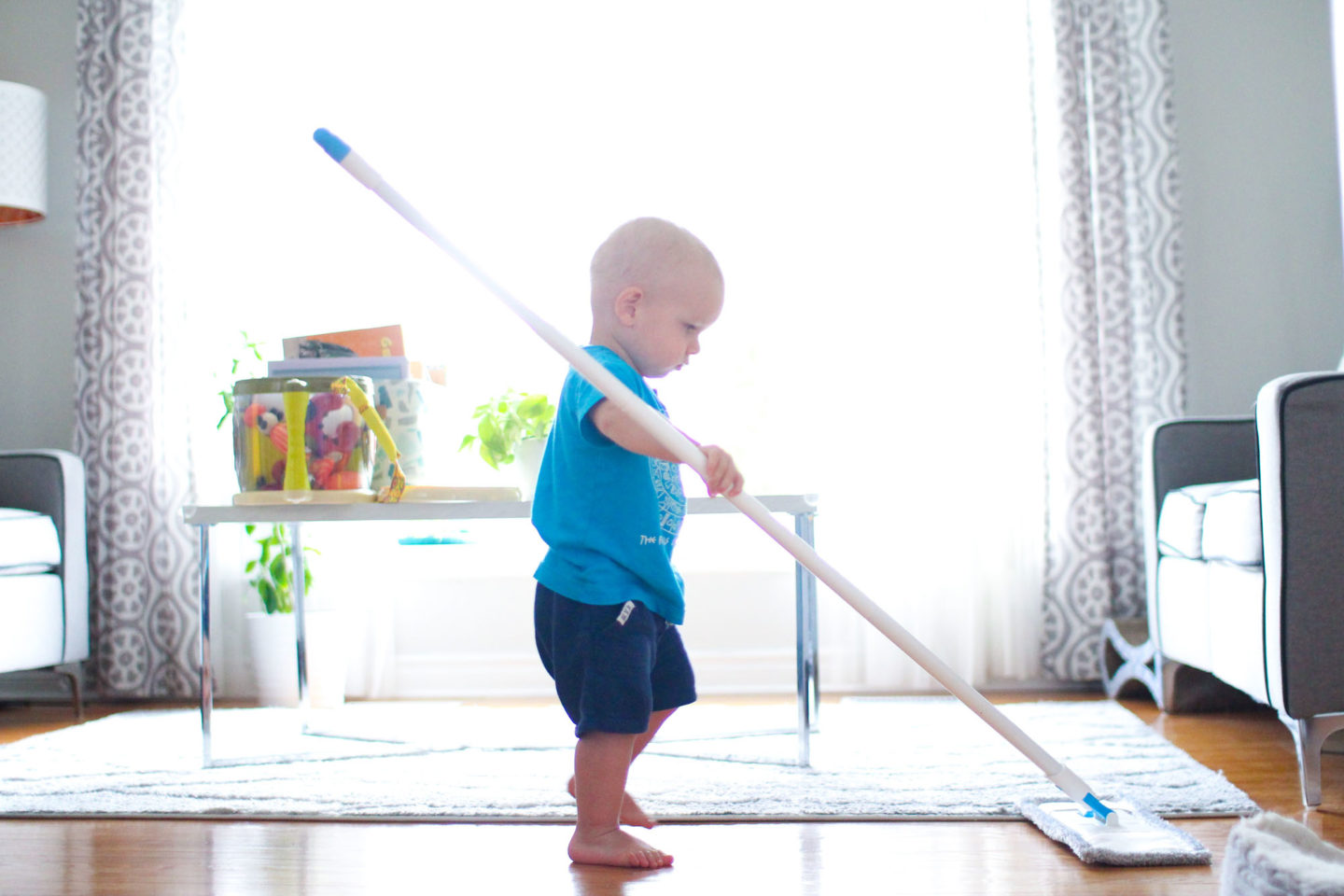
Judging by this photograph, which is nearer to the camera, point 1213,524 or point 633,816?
point 633,816

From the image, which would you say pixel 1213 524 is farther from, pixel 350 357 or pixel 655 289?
pixel 350 357

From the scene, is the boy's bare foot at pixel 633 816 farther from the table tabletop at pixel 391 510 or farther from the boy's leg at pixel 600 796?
the table tabletop at pixel 391 510

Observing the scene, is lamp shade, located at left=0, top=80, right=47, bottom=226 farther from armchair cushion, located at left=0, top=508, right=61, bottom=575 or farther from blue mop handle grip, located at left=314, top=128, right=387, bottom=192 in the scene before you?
blue mop handle grip, located at left=314, top=128, right=387, bottom=192

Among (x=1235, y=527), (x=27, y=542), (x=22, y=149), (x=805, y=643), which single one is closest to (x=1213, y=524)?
(x=1235, y=527)

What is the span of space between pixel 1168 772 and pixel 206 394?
93.7 inches

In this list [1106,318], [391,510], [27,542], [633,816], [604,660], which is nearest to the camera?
[604,660]

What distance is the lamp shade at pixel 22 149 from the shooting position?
2.87 m

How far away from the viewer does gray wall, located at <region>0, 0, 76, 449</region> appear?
10.3 feet

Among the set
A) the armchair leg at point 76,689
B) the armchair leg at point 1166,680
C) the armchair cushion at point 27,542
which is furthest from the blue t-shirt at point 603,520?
the armchair leg at point 76,689

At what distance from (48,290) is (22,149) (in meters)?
0.40

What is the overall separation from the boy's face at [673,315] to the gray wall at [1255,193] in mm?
1908

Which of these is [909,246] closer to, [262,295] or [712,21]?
[712,21]

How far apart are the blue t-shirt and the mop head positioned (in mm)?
520

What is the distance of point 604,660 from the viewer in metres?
1.40
